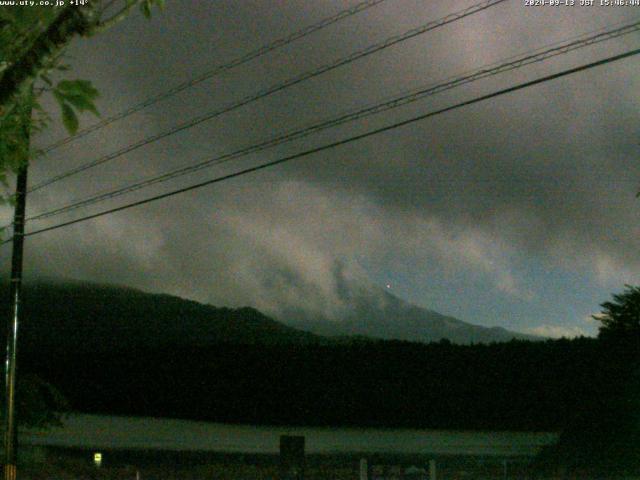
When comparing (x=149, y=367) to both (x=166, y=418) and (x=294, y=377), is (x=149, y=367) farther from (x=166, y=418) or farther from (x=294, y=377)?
(x=294, y=377)

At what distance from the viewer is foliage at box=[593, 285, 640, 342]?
3609 centimetres

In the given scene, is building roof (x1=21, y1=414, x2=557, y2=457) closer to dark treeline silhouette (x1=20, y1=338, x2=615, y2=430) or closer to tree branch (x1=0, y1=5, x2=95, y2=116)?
dark treeline silhouette (x1=20, y1=338, x2=615, y2=430)

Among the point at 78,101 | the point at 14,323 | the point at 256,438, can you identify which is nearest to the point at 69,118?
the point at 78,101

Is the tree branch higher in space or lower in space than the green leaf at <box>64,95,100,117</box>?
higher

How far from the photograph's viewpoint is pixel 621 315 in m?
37.2

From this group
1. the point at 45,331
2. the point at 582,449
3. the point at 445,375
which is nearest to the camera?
the point at 582,449

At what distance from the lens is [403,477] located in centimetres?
1292

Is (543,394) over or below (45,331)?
below

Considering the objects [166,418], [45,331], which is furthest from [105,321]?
[166,418]

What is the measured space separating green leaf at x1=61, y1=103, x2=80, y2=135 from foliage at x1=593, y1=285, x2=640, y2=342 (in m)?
33.6

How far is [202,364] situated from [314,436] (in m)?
8.25

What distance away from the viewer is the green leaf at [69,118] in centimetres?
430

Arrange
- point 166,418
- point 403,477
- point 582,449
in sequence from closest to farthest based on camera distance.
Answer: point 403,477 < point 582,449 < point 166,418

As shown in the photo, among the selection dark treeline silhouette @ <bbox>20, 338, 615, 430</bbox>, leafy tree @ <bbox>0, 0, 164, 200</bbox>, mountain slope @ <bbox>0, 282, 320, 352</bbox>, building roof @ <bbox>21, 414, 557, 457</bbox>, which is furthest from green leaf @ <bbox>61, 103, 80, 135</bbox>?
mountain slope @ <bbox>0, 282, 320, 352</bbox>
